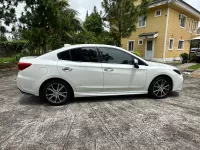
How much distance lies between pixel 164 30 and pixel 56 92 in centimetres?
1496

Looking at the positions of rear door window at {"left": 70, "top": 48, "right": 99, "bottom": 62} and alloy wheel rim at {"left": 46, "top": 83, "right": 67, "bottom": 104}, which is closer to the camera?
alloy wheel rim at {"left": 46, "top": 83, "right": 67, "bottom": 104}

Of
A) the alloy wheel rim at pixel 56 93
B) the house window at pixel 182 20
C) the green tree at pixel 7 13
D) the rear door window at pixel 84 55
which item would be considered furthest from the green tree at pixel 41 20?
the house window at pixel 182 20

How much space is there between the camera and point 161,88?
463 centimetres

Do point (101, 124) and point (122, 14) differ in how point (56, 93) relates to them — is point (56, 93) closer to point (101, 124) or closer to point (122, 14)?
point (101, 124)

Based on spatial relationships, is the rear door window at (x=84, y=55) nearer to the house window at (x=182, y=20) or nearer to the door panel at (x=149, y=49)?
the door panel at (x=149, y=49)

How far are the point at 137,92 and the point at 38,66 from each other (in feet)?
8.95

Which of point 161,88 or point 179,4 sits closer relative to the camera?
point 161,88

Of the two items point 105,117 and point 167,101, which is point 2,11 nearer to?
point 105,117

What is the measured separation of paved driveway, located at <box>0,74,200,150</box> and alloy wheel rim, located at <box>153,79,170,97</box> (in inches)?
9.4

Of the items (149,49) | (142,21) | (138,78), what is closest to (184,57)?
(149,49)

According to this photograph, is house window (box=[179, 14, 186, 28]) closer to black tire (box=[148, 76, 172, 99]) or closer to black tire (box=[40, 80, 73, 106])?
black tire (box=[148, 76, 172, 99])

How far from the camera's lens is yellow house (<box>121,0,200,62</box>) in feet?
52.1

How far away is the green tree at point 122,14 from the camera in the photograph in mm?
12055

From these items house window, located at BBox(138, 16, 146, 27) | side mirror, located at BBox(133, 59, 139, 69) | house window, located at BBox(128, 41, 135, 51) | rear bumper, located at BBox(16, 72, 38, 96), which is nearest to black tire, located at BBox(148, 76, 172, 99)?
side mirror, located at BBox(133, 59, 139, 69)
